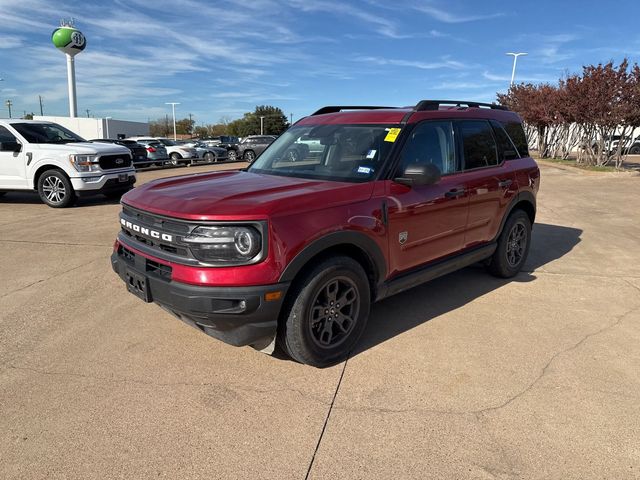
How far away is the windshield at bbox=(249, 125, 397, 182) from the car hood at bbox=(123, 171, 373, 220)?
22 cm

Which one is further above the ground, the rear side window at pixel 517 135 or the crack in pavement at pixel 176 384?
the rear side window at pixel 517 135

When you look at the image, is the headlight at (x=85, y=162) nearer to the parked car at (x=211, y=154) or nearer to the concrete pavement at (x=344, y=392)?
the concrete pavement at (x=344, y=392)

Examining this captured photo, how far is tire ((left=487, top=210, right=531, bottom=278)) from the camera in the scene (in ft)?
16.2

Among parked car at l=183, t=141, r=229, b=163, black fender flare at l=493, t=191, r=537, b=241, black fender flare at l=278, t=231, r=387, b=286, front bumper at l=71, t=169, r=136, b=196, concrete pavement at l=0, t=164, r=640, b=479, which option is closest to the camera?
concrete pavement at l=0, t=164, r=640, b=479

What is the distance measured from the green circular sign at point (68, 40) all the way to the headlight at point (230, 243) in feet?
136

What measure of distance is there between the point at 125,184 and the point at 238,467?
9.04 metres

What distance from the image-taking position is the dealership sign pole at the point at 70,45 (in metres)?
35.8

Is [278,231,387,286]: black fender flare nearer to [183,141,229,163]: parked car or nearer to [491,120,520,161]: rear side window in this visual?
[491,120,520,161]: rear side window

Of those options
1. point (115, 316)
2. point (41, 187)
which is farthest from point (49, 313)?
point (41, 187)

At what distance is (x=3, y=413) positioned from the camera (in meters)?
2.69

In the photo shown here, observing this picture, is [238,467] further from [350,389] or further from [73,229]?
[73,229]

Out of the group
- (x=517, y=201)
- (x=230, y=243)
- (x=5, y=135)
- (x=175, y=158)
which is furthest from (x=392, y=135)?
(x=175, y=158)

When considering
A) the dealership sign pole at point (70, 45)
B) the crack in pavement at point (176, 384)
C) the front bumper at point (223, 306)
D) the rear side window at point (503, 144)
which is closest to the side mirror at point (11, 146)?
the crack in pavement at point (176, 384)

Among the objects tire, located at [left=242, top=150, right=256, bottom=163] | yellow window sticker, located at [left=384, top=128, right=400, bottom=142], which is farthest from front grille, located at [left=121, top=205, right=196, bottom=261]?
tire, located at [left=242, top=150, right=256, bottom=163]
